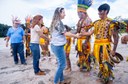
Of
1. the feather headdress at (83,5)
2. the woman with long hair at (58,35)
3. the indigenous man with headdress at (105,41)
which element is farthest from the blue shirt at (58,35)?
the feather headdress at (83,5)

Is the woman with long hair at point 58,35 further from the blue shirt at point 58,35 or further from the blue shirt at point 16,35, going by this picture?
the blue shirt at point 16,35

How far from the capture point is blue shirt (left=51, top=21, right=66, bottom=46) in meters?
5.58

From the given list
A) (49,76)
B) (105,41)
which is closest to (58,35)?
(105,41)

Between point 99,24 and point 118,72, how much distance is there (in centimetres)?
208

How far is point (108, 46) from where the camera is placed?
582 centimetres

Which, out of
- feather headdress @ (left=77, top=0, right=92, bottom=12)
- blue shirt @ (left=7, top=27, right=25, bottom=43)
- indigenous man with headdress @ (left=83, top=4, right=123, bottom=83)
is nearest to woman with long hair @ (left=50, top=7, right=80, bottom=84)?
indigenous man with headdress @ (left=83, top=4, right=123, bottom=83)

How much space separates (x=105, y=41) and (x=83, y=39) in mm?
1223

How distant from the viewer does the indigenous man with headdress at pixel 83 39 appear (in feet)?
22.0

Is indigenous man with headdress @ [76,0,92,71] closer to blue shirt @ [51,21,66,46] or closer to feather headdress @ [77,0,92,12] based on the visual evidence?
feather headdress @ [77,0,92,12]

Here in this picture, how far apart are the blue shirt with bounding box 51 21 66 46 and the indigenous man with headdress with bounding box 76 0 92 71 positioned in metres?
1.18

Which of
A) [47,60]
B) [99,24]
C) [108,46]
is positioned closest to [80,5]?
[99,24]

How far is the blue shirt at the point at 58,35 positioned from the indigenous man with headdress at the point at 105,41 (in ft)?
2.88

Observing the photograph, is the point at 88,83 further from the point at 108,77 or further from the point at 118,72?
the point at 118,72

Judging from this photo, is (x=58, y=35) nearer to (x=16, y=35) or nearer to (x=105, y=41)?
(x=105, y=41)
